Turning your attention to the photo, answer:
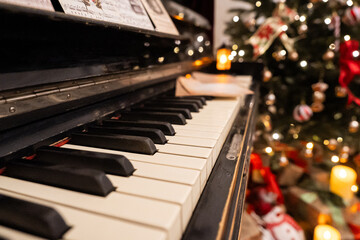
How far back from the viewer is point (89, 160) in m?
0.54

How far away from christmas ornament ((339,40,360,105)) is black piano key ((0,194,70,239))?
102 inches

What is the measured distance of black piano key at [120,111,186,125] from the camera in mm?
906

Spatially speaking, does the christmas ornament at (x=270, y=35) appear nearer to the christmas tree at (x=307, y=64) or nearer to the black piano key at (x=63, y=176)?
the christmas tree at (x=307, y=64)

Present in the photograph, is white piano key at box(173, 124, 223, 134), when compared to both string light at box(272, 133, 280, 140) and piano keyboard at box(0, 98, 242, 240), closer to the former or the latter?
piano keyboard at box(0, 98, 242, 240)

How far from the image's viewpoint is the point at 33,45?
684mm

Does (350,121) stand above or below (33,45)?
below

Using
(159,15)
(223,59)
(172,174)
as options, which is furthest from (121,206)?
(223,59)

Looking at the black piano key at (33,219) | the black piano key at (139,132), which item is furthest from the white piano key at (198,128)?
the black piano key at (33,219)

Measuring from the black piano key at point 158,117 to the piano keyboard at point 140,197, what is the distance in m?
0.20

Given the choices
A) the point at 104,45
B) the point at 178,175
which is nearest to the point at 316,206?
the point at 178,175

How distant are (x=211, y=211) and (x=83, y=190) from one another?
0.28 metres

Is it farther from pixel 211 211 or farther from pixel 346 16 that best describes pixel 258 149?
pixel 211 211

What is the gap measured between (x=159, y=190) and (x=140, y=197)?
42mm

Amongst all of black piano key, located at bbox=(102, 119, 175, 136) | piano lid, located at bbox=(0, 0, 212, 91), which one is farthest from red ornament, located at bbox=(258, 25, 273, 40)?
black piano key, located at bbox=(102, 119, 175, 136)
